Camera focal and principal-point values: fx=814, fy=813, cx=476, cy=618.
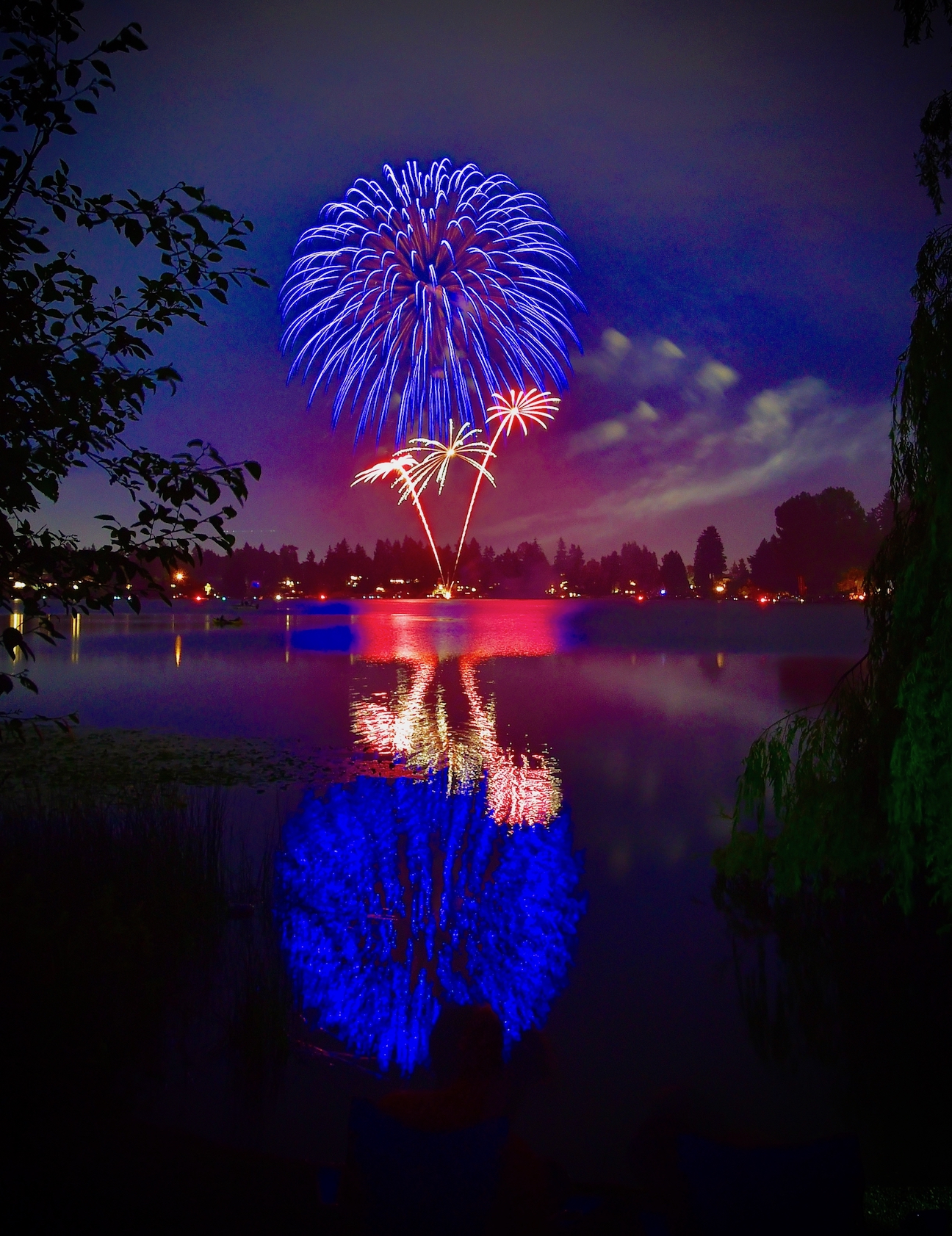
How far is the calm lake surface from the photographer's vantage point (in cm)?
710

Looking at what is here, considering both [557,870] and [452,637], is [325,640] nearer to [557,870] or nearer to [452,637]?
[452,637]

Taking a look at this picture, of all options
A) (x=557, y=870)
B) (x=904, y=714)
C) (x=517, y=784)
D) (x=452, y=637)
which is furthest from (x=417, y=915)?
(x=452, y=637)

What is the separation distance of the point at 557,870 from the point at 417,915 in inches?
122

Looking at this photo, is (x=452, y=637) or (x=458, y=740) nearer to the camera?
(x=458, y=740)

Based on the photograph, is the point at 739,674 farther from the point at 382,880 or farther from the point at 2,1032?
the point at 2,1032

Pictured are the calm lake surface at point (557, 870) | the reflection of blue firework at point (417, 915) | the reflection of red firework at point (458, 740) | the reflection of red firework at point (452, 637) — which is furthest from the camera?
the reflection of red firework at point (452, 637)

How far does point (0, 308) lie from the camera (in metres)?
4.88

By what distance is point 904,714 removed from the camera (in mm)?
8602

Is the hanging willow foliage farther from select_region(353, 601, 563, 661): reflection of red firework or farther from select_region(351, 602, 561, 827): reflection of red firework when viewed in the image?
select_region(353, 601, 563, 661): reflection of red firework

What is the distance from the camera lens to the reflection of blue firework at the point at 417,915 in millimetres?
8414

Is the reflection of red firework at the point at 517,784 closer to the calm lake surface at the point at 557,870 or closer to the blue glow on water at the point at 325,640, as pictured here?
the calm lake surface at the point at 557,870

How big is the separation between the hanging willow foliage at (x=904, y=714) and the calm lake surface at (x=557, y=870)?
6.53 feet

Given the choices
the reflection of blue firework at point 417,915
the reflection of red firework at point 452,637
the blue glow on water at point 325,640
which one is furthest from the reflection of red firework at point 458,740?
the blue glow on water at point 325,640

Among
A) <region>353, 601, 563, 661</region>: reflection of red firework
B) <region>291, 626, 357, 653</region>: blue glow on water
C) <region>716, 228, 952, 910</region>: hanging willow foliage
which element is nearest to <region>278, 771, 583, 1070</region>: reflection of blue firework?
<region>716, 228, 952, 910</region>: hanging willow foliage
